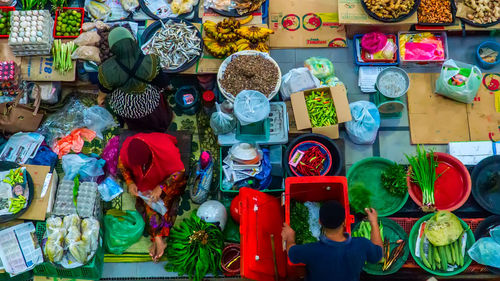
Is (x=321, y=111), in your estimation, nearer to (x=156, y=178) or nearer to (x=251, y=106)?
(x=251, y=106)

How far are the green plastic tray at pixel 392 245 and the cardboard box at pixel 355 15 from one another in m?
2.09

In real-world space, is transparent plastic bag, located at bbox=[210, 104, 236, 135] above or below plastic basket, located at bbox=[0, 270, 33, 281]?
above

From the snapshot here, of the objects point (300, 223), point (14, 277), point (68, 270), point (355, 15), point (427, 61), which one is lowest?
point (14, 277)

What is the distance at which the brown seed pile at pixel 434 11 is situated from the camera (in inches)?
191

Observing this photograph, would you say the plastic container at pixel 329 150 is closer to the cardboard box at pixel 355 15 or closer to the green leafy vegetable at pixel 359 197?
the green leafy vegetable at pixel 359 197

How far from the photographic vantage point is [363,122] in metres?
4.45

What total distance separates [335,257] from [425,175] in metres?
1.51

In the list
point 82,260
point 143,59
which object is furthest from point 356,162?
point 82,260

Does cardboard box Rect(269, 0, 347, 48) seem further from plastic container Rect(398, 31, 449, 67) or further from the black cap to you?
the black cap

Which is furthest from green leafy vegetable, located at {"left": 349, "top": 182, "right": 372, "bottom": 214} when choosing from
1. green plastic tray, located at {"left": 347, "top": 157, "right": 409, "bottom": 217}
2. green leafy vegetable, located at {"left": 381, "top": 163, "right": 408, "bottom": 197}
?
green leafy vegetable, located at {"left": 381, "top": 163, "right": 408, "bottom": 197}

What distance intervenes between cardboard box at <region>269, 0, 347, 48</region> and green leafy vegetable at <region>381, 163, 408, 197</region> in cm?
161

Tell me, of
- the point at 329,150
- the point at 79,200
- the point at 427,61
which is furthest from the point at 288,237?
the point at 427,61

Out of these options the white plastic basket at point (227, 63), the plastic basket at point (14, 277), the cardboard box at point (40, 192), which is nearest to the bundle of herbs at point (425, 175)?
the white plastic basket at point (227, 63)

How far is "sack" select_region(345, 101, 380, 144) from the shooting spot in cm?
443
